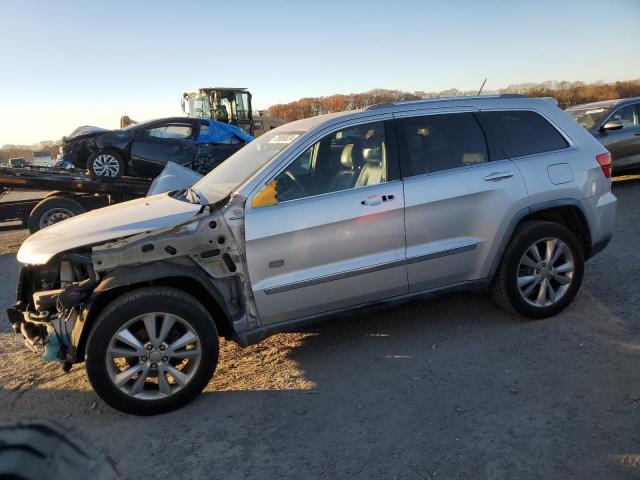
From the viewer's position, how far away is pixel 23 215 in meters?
9.00

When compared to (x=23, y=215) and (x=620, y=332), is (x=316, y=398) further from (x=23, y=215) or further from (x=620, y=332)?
(x=23, y=215)

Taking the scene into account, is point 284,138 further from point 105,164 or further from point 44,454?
point 105,164

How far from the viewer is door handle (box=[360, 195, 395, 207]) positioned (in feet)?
12.0

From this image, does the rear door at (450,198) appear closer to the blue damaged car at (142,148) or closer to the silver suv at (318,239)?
the silver suv at (318,239)

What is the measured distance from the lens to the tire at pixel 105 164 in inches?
393

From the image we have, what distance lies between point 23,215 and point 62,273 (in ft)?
22.0

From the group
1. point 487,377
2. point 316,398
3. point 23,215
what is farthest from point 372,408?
point 23,215

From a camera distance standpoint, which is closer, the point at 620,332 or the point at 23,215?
the point at 620,332

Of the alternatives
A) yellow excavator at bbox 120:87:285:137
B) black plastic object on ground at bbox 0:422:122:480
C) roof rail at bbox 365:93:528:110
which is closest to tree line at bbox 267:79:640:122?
yellow excavator at bbox 120:87:285:137

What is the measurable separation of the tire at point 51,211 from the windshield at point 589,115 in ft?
32.6

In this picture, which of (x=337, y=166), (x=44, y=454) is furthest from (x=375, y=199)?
(x=44, y=454)

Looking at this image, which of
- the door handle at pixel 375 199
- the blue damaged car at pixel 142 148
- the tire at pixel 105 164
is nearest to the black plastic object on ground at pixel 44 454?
the door handle at pixel 375 199

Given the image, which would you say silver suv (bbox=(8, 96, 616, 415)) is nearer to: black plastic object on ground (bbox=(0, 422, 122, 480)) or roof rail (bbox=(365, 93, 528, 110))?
roof rail (bbox=(365, 93, 528, 110))

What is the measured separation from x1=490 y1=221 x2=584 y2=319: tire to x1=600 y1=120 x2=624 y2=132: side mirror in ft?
22.7
